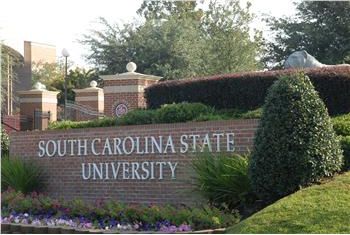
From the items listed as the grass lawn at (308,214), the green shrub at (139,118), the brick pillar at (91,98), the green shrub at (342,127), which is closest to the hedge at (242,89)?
the green shrub at (342,127)

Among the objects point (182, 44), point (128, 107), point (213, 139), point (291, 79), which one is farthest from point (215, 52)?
point (291, 79)

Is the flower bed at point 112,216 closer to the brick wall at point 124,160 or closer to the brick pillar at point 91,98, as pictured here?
the brick wall at point 124,160

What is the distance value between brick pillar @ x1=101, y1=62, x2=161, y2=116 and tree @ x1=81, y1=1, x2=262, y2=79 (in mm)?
7196

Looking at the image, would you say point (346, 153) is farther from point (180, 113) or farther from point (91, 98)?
point (91, 98)

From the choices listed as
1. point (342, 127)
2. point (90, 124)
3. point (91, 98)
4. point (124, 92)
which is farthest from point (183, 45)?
point (342, 127)

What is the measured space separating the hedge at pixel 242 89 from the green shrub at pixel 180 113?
0.87 metres

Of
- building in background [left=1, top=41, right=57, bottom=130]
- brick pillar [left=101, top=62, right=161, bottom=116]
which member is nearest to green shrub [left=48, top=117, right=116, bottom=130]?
brick pillar [left=101, top=62, right=161, bottom=116]

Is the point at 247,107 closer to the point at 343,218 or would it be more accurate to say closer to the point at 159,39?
the point at 343,218

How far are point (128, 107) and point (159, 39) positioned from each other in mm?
12961

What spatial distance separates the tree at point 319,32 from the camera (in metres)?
29.7

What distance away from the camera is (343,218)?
24.9ft

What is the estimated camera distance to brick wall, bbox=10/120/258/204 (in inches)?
460

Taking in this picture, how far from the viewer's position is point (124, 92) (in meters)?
22.7

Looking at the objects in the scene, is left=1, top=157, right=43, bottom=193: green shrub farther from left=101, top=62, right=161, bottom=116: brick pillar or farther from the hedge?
left=101, top=62, right=161, bottom=116: brick pillar
